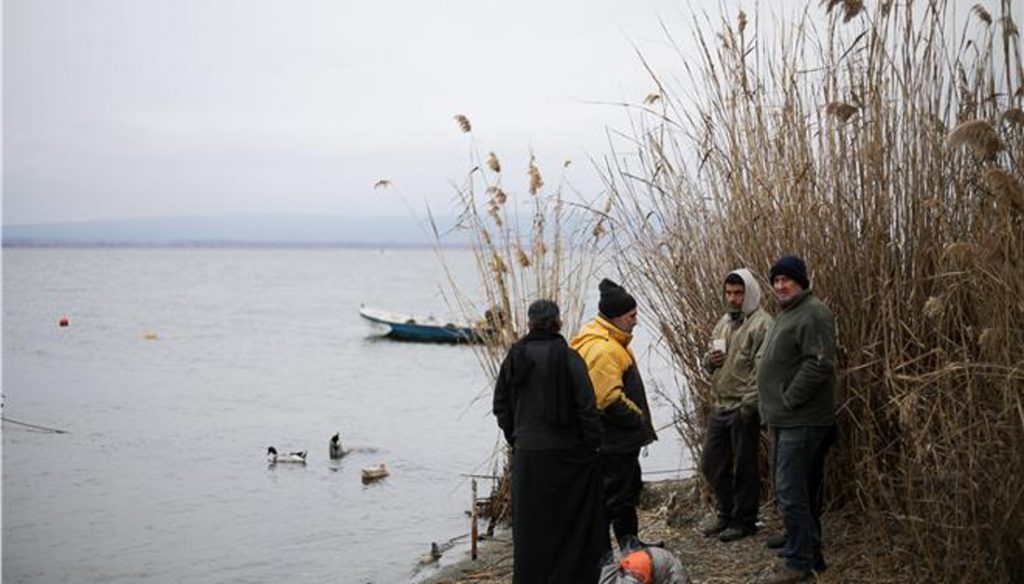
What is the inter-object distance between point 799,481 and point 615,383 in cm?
106

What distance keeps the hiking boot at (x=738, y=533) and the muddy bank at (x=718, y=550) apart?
3 centimetres

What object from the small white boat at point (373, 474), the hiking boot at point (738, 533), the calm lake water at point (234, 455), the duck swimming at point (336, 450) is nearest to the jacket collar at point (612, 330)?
the hiking boot at point (738, 533)

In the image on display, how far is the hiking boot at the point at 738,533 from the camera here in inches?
255

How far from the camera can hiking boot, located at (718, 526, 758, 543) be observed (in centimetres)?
648

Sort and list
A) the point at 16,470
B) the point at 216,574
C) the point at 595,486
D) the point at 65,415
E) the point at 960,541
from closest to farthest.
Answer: the point at 960,541 < the point at 595,486 < the point at 216,574 < the point at 16,470 < the point at 65,415

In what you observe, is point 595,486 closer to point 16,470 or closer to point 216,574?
point 216,574

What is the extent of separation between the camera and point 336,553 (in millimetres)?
10578

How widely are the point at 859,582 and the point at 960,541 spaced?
0.86 meters

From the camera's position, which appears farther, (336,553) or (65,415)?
(65,415)

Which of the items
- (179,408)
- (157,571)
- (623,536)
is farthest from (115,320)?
(623,536)

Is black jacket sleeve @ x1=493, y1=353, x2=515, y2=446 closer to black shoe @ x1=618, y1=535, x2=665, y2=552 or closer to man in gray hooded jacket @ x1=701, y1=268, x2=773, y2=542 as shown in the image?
black shoe @ x1=618, y1=535, x2=665, y2=552

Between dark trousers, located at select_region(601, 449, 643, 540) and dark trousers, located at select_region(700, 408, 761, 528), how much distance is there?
508 mm

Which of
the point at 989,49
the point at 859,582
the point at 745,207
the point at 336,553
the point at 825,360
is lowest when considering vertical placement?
the point at 336,553

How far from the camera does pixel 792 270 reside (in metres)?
5.46
